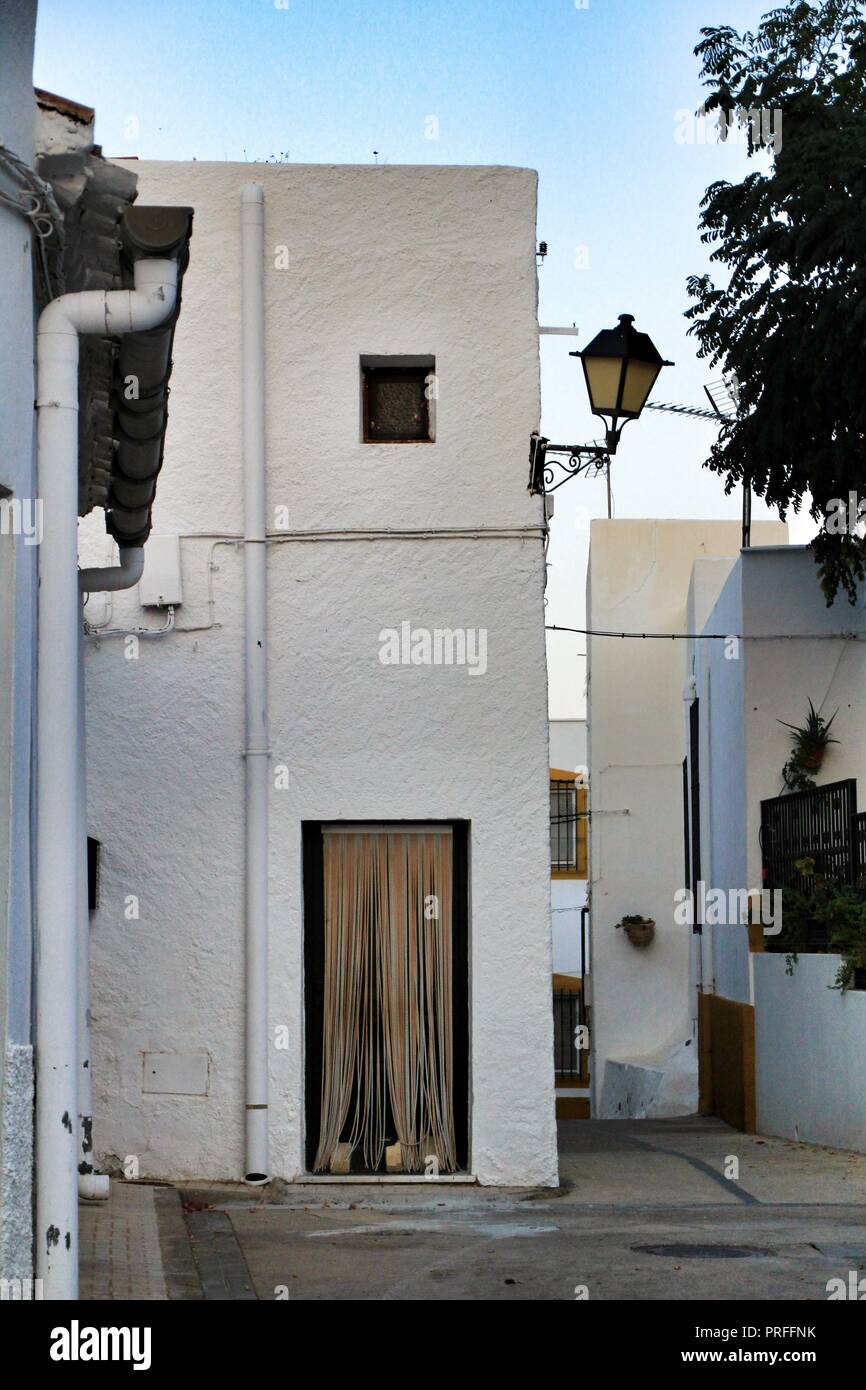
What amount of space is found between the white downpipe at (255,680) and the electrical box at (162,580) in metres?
0.42

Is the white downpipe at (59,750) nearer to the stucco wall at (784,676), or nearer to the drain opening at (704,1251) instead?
the drain opening at (704,1251)

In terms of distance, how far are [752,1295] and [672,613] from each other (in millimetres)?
16441

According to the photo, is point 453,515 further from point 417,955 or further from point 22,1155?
point 22,1155

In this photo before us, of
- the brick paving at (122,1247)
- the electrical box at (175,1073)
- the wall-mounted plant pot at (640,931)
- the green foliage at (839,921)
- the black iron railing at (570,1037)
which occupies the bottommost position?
the black iron railing at (570,1037)

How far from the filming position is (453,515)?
1073cm

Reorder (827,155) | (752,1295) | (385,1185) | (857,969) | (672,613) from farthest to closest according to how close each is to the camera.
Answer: (672,613)
(827,155)
(857,969)
(385,1185)
(752,1295)

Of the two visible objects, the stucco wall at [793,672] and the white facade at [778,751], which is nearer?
the white facade at [778,751]

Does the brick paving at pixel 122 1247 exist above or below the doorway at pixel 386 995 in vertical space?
below

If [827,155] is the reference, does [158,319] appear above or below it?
below

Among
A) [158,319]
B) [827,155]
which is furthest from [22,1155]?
[827,155]

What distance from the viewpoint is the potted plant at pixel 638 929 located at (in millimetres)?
21531

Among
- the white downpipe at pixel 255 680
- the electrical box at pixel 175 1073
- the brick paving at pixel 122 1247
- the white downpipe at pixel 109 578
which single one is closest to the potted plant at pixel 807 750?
the white downpipe at pixel 255 680

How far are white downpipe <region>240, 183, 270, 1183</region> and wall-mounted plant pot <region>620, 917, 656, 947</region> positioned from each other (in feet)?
38.7

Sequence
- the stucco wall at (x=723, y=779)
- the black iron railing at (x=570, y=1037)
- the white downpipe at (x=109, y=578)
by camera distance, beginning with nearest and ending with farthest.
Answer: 1. the white downpipe at (x=109, y=578)
2. the stucco wall at (x=723, y=779)
3. the black iron railing at (x=570, y=1037)
